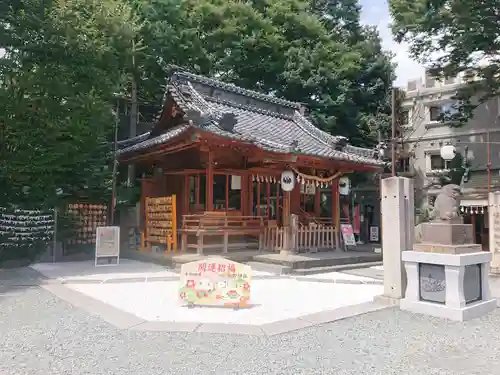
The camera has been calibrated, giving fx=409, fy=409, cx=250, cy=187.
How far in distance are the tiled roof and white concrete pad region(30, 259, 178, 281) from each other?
3495mm

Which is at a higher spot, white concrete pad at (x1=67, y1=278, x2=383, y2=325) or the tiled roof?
the tiled roof

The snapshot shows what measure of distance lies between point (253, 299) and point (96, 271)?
4.84 m

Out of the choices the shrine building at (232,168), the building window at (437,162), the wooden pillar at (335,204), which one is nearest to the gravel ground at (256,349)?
the shrine building at (232,168)

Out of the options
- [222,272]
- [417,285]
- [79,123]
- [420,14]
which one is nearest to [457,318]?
[417,285]

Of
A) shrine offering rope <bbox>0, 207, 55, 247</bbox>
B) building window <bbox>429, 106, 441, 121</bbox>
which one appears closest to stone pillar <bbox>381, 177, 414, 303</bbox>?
shrine offering rope <bbox>0, 207, 55, 247</bbox>

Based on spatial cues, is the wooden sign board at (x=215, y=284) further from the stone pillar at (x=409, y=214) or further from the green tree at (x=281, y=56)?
the green tree at (x=281, y=56)

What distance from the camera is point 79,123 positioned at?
11969 millimetres

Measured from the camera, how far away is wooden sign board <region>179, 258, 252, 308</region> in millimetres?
6230

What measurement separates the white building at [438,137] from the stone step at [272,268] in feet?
48.3

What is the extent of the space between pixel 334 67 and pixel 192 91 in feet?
36.4

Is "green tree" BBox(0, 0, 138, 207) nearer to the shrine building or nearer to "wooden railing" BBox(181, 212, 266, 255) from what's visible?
the shrine building

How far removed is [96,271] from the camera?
32.6ft

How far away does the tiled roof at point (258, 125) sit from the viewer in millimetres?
11422

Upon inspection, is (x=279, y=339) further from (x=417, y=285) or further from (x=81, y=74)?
(x=81, y=74)
